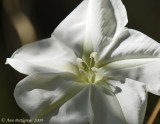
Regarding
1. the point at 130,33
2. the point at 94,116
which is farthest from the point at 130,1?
the point at 94,116

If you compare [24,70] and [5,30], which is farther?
[5,30]

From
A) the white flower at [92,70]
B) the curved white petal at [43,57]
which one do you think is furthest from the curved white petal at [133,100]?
the curved white petal at [43,57]

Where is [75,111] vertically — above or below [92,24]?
below

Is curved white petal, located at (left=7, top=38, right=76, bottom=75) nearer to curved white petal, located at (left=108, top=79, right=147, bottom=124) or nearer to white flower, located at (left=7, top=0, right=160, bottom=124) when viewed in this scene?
white flower, located at (left=7, top=0, right=160, bottom=124)

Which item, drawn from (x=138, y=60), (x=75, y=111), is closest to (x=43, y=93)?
(x=75, y=111)

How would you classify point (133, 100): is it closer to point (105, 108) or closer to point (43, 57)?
point (105, 108)

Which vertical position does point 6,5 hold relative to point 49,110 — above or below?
above

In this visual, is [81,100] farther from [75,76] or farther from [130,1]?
[130,1]
